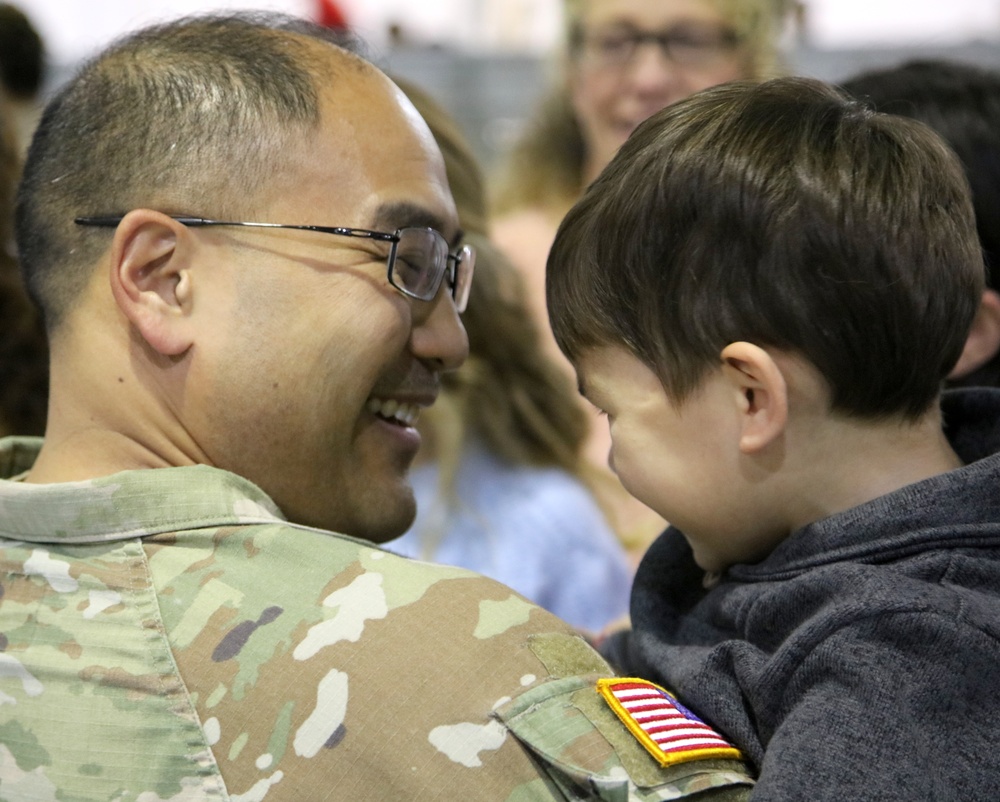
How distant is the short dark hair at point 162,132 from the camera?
1294 mm

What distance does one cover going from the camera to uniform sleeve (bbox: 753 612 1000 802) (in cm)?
93

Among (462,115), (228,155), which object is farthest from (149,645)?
(462,115)

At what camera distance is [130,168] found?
51.5 inches

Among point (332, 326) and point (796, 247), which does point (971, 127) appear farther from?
point (332, 326)

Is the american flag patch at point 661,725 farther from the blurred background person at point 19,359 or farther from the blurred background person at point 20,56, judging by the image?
the blurred background person at point 20,56

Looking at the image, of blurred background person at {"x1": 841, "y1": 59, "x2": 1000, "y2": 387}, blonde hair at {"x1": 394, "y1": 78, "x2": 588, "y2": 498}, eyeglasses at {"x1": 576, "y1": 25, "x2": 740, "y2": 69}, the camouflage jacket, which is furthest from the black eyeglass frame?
the camouflage jacket

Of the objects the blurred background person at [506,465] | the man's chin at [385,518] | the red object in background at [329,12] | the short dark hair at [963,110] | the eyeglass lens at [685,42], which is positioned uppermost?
the short dark hair at [963,110]

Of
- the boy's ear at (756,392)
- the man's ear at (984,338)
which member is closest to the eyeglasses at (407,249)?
the boy's ear at (756,392)

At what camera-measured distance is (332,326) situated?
1.31m

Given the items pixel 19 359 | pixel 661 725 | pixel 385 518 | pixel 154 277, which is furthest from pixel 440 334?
pixel 19 359

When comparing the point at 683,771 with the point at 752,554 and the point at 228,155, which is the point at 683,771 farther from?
the point at 228,155

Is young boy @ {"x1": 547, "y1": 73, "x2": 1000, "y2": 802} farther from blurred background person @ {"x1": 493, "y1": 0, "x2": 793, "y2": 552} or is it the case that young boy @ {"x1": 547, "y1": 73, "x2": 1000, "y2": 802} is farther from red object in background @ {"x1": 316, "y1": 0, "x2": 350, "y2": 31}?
red object in background @ {"x1": 316, "y1": 0, "x2": 350, "y2": 31}

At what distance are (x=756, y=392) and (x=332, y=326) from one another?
45 cm

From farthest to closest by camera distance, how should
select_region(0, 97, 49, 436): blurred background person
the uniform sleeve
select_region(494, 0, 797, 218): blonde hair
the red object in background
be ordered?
the red object in background → select_region(494, 0, 797, 218): blonde hair → select_region(0, 97, 49, 436): blurred background person → the uniform sleeve
